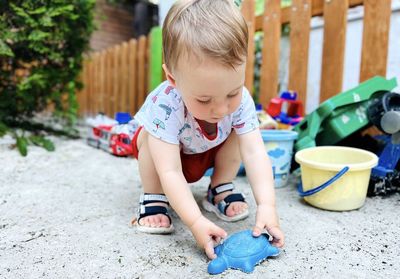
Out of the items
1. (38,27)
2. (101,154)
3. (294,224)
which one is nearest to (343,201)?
(294,224)

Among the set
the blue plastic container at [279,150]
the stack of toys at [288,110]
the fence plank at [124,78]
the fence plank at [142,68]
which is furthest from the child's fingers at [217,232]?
the fence plank at [124,78]

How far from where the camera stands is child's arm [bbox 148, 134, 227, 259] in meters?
1.14

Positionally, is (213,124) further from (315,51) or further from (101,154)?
(315,51)

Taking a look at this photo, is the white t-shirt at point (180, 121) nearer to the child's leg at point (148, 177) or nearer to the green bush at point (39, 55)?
the child's leg at point (148, 177)

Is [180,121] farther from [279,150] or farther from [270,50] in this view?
[270,50]

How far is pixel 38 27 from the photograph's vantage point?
103 inches

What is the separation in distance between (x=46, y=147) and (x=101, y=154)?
37cm

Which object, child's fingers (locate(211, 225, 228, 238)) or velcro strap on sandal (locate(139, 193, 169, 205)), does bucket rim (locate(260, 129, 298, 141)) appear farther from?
child's fingers (locate(211, 225, 228, 238))

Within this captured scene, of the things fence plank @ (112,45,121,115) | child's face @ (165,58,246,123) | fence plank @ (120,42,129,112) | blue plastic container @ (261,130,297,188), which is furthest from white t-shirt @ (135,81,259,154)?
fence plank @ (112,45,121,115)

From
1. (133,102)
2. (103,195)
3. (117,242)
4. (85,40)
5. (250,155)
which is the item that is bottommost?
(133,102)

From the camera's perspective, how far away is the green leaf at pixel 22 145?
239cm

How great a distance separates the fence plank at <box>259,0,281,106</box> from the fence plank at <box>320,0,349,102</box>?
0.41 metres

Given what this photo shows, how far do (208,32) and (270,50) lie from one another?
6.21ft

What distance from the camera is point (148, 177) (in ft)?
4.69
